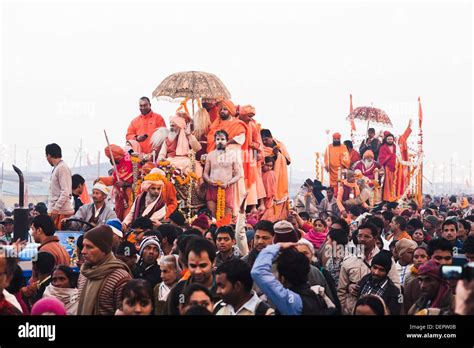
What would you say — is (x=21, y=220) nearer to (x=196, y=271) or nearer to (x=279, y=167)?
(x=196, y=271)

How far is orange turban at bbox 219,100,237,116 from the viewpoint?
17.9m

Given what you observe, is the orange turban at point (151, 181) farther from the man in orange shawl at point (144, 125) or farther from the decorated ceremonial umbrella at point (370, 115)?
the decorated ceremonial umbrella at point (370, 115)

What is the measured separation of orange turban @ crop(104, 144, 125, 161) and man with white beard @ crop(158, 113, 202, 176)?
734 mm

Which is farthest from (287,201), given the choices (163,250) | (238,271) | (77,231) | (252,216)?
(238,271)

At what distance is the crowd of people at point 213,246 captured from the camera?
6625mm

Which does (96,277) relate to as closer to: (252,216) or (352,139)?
(252,216)

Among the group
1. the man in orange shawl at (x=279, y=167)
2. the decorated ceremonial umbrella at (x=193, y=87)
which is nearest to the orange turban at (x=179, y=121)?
the decorated ceremonial umbrella at (x=193, y=87)

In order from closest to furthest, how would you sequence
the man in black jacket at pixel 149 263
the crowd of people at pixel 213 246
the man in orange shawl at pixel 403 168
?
the crowd of people at pixel 213 246, the man in black jacket at pixel 149 263, the man in orange shawl at pixel 403 168

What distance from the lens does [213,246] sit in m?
7.30

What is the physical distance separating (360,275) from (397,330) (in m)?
3.00

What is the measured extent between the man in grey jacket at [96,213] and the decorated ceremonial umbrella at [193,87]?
5.61 metres

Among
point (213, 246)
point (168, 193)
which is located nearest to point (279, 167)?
point (168, 193)

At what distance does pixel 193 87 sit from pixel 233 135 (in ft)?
4.22

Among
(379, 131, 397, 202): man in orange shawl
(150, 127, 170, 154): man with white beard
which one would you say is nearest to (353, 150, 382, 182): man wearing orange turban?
(379, 131, 397, 202): man in orange shawl
